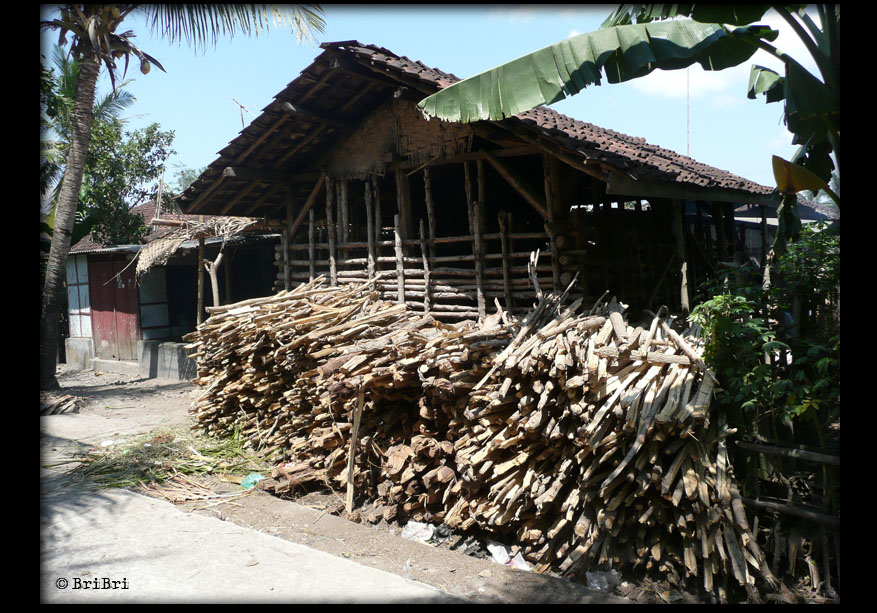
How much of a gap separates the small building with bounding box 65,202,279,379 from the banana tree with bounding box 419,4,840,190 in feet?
35.8

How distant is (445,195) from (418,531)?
6648mm

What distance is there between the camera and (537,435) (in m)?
5.22

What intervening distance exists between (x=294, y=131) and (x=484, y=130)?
11.7 ft

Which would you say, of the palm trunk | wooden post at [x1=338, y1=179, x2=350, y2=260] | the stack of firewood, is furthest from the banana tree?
the palm trunk

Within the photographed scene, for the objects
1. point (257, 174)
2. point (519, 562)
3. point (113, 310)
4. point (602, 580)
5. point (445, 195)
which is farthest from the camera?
point (113, 310)

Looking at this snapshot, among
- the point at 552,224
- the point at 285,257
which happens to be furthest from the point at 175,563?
the point at 285,257

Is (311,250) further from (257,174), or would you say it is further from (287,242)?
(257,174)

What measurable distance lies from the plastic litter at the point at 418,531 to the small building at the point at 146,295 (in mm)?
10270

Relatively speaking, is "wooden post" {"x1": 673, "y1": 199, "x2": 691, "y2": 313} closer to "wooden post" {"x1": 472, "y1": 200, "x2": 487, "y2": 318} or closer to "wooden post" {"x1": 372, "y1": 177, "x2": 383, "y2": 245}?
"wooden post" {"x1": 472, "y1": 200, "x2": 487, "y2": 318}

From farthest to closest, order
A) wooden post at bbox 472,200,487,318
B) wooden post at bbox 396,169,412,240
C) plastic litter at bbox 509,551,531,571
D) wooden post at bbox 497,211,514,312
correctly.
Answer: wooden post at bbox 396,169,412,240 < wooden post at bbox 472,200,487,318 < wooden post at bbox 497,211,514,312 < plastic litter at bbox 509,551,531,571

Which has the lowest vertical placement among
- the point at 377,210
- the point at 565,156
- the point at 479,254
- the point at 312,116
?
the point at 479,254

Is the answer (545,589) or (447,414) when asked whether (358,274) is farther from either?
(545,589)

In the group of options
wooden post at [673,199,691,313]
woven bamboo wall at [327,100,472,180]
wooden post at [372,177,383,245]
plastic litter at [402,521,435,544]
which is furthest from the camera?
wooden post at [372,177,383,245]

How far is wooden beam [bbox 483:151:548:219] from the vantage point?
7.64m
